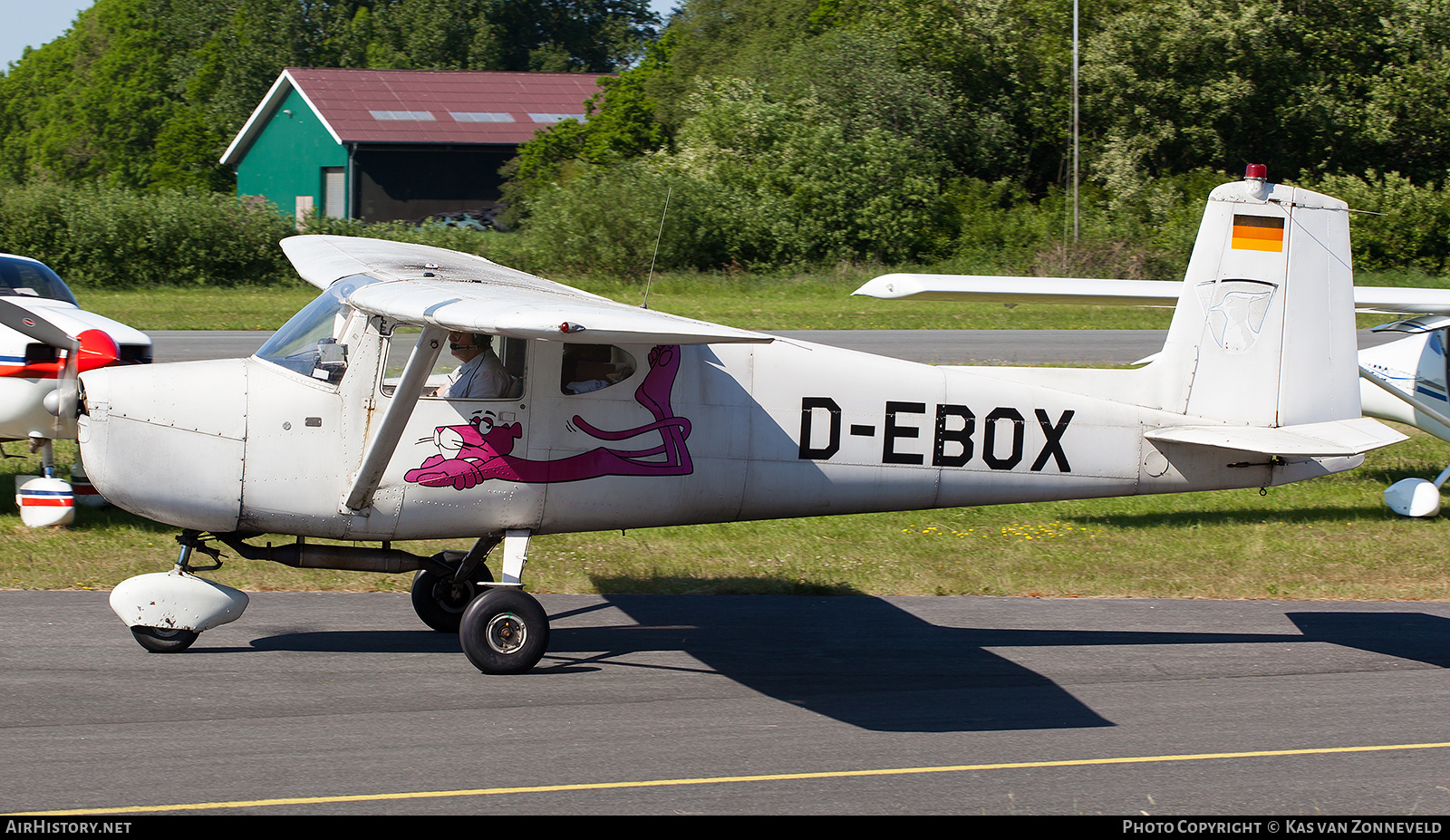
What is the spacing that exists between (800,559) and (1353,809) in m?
5.05

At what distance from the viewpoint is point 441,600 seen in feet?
25.1

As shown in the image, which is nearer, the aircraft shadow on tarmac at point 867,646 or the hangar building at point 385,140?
the aircraft shadow on tarmac at point 867,646

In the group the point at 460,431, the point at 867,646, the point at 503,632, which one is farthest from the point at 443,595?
the point at 867,646

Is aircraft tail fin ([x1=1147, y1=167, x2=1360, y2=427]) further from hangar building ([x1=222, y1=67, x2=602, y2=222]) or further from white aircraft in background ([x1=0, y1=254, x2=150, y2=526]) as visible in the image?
hangar building ([x1=222, y1=67, x2=602, y2=222])

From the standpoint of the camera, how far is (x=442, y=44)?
71.5 m

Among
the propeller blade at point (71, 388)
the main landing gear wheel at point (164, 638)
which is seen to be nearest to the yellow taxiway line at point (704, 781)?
the main landing gear wheel at point (164, 638)

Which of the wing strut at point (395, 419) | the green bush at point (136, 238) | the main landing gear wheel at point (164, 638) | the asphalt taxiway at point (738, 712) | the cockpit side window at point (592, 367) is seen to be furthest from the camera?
the green bush at point (136, 238)

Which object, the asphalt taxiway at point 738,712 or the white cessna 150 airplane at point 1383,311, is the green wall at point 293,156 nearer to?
the white cessna 150 airplane at point 1383,311

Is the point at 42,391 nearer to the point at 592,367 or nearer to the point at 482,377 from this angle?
the point at 482,377

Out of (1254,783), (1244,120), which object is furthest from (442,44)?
(1254,783)

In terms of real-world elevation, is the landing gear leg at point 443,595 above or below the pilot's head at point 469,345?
below

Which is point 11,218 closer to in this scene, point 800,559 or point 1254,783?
point 800,559

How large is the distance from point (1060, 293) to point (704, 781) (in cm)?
492

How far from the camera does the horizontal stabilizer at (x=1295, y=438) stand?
6996 millimetres
